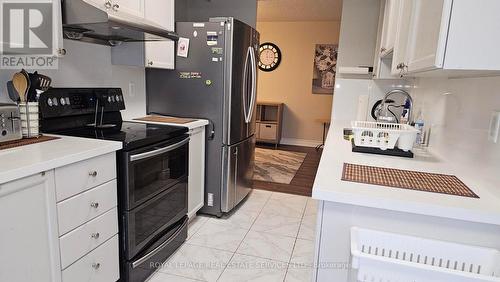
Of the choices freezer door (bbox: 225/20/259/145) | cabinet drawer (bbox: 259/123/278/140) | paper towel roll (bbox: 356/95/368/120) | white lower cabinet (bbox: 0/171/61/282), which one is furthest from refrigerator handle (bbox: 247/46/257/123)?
cabinet drawer (bbox: 259/123/278/140)

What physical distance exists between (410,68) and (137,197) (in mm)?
1509

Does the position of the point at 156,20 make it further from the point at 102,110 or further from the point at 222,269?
the point at 222,269

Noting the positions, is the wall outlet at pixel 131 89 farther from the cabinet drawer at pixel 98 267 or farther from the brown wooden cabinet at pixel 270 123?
the brown wooden cabinet at pixel 270 123

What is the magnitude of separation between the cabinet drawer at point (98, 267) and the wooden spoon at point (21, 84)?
846 mm

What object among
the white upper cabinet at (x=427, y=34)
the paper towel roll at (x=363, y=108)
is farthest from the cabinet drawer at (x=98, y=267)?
the paper towel roll at (x=363, y=108)

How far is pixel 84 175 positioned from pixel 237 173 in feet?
5.40

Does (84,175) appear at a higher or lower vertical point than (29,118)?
lower

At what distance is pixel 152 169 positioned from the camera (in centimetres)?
187

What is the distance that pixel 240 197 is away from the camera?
3.04 metres

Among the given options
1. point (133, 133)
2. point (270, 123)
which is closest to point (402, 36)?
point (133, 133)

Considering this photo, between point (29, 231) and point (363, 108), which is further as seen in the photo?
point (363, 108)

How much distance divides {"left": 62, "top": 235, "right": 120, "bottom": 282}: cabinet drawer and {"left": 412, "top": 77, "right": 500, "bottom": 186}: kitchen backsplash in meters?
1.74

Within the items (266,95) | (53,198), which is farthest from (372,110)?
(266,95)

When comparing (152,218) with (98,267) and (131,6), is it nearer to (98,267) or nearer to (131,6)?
(98,267)
